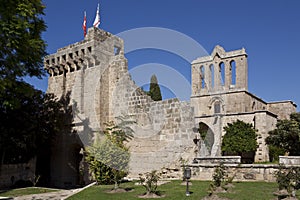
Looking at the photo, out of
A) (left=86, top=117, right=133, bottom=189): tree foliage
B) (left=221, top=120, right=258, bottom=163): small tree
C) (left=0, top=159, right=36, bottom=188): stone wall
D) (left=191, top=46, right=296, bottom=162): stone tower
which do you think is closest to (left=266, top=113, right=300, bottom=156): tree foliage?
(left=221, top=120, right=258, bottom=163): small tree

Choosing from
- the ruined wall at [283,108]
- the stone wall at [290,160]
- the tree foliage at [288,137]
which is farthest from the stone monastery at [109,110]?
the ruined wall at [283,108]

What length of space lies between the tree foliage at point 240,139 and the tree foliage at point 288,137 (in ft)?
5.21

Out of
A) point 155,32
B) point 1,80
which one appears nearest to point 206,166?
point 155,32

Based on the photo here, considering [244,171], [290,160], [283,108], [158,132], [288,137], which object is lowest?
[244,171]

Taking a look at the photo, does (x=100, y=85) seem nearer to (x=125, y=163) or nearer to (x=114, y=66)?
(x=114, y=66)

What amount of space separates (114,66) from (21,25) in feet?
20.7

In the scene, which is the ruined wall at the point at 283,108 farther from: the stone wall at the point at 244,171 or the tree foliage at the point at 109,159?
the tree foliage at the point at 109,159

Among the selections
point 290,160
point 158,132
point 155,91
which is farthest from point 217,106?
point 290,160

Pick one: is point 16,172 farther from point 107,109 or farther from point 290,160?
point 290,160

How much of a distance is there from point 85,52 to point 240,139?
16.6 meters

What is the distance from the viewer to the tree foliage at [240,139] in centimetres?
2631

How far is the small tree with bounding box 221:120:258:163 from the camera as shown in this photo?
26.3 meters

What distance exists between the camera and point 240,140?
26.7 metres

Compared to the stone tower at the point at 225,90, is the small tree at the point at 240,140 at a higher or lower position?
lower
